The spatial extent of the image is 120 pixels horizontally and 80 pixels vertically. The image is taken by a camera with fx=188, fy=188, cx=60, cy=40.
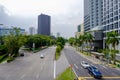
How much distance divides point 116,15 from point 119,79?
75943mm

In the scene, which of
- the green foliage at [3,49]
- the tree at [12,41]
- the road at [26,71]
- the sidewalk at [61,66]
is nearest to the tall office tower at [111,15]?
the sidewalk at [61,66]

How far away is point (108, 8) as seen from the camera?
129 m

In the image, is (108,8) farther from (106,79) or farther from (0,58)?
(106,79)

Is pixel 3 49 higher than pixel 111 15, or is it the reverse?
pixel 111 15

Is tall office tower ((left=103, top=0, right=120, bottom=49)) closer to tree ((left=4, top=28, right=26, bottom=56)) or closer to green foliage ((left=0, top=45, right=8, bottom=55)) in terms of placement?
tree ((left=4, top=28, right=26, bottom=56))

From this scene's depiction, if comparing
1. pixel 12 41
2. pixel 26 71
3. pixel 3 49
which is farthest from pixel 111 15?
pixel 26 71

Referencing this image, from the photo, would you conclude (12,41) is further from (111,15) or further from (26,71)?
(111,15)

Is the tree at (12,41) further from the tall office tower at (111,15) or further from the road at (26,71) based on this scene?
the tall office tower at (111,15)

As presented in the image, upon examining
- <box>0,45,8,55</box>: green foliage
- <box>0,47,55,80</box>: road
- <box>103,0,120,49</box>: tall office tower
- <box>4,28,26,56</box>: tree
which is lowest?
<box>0,47,55,80</box>: road

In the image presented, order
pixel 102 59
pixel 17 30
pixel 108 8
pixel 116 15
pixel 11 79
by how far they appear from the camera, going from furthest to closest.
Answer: pixel 108 8 → pixel 116 15 → pixel 17 30 → pixel 102 59 → pixel 11 79

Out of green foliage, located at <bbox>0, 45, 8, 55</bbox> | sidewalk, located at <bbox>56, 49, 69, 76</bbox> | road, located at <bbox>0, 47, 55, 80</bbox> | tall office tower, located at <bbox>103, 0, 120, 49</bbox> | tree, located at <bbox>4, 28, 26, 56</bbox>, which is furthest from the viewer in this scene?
tall office tower, located at <bbox>103, 0, 120, 49</bbox>

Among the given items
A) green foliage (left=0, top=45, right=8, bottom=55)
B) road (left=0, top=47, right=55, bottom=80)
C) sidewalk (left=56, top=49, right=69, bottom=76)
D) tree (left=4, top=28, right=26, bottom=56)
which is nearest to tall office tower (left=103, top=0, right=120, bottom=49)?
sidewalk (left=56, top=49, right=69, bottom=76)

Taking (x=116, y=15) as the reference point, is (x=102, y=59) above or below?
below

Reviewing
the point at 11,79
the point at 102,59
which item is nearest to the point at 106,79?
the point at 11,79
